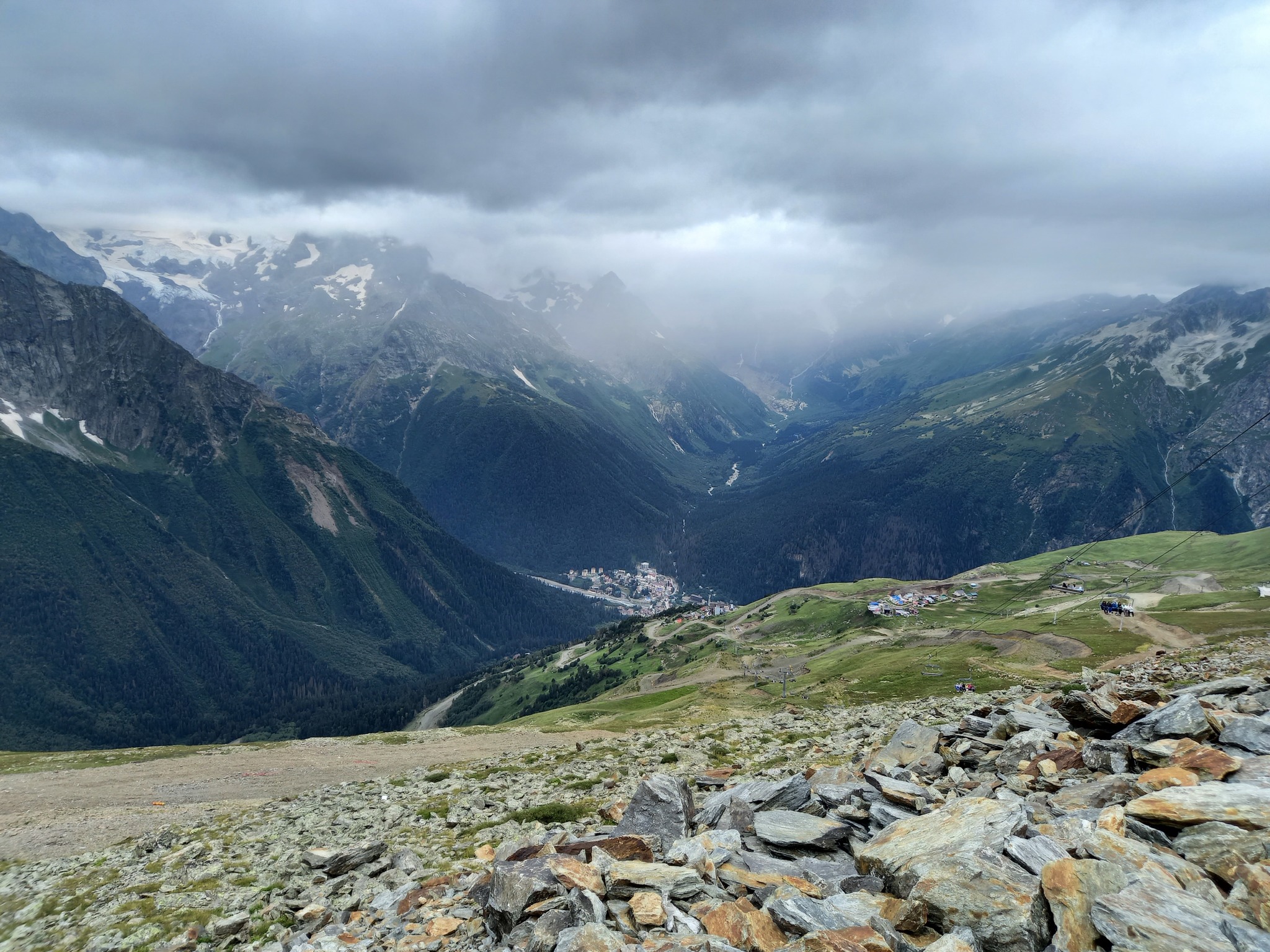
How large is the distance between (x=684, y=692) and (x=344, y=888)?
361 ft

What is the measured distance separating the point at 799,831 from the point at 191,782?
68.6 m

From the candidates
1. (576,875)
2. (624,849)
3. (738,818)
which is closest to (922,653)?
(738,818)

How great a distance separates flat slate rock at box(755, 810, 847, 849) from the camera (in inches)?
743

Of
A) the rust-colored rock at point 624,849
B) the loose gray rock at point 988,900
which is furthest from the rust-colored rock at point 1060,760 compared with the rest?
the rust-colored rock at point 624,849

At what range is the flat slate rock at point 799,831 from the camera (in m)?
18.9

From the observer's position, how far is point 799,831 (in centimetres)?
1955

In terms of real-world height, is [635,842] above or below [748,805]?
above

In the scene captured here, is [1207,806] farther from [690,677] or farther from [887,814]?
[690,677]

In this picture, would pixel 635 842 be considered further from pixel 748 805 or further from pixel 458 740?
pixel 458 740

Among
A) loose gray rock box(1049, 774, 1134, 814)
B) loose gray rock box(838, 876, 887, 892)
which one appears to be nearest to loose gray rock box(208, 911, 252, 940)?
loose gray rock box(838, 876, 887, 892)

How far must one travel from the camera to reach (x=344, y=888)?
26.3 meters

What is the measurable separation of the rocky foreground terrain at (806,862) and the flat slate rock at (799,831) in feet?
0.28

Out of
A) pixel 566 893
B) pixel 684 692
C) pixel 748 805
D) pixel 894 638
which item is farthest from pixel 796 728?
pixel 894 638

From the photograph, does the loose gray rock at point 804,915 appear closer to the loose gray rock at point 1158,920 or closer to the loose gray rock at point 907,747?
the loose gray rock at point 1158,920
